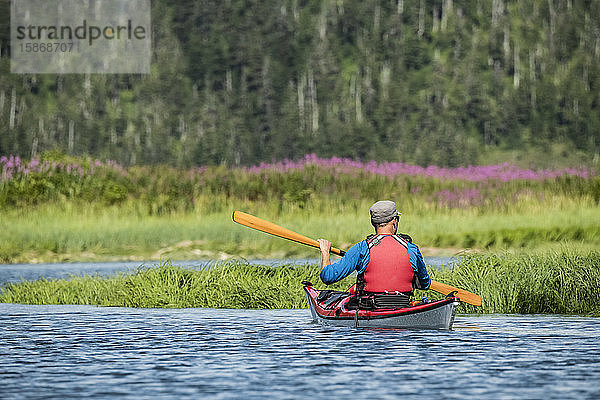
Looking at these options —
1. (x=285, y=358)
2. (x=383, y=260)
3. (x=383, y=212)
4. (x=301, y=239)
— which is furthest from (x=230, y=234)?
(x=285, y=358)

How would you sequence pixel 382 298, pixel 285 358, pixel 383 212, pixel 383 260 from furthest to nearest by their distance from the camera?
pixel 382 298 → pixel 383 260 → pixel 383 212 → pixel 285 358

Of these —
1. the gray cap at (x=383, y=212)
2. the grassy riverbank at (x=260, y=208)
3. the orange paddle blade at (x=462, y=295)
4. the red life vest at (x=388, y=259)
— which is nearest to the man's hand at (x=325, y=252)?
the red life vest at (x=388, y=259)

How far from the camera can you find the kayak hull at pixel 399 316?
14.2m

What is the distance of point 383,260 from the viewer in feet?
46.1

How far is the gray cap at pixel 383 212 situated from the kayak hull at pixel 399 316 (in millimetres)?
1157

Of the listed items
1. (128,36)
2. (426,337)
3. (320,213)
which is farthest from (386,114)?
(426,337)

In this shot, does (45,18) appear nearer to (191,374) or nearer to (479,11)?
(479,11)

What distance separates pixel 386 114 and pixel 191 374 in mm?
82974

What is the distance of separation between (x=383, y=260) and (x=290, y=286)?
180 inches

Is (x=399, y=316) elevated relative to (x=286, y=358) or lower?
elevated

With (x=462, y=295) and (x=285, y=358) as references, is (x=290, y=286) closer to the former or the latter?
(x=462, y=295)

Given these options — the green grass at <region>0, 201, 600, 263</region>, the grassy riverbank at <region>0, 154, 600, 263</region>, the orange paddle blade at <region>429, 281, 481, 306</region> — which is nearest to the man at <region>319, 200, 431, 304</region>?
the orange paddle blade at <region>429, 281, 481, 306</region>

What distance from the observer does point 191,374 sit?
11.5 metres

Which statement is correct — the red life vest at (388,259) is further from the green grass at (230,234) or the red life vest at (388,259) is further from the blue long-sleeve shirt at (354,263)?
the green grass at (230,234)
